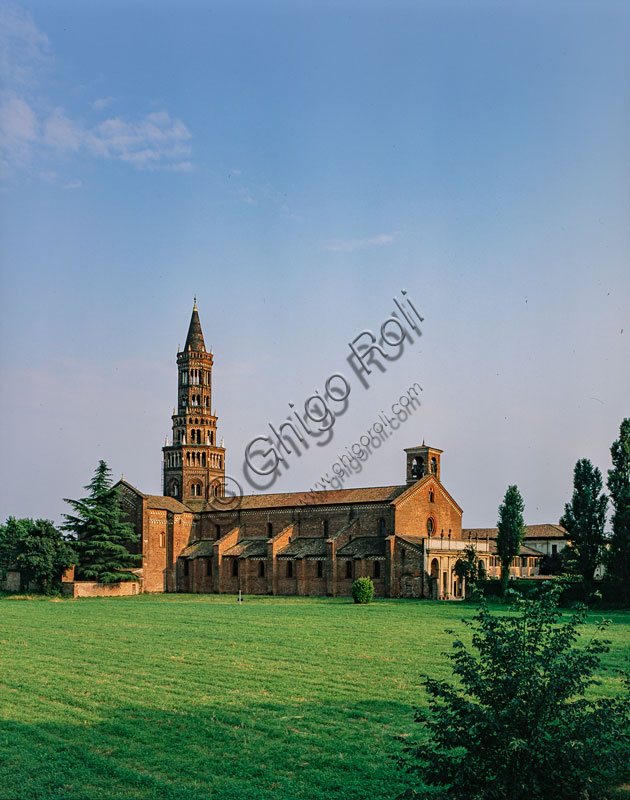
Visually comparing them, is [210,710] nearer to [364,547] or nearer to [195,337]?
[364,547]

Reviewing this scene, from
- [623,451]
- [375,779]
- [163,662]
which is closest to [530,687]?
[375,779]

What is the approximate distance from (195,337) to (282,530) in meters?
24.7

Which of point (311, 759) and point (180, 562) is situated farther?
point (180, 562)

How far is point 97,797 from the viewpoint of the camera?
9109 millimetres

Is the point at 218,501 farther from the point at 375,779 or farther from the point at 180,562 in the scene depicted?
the point at 375,779

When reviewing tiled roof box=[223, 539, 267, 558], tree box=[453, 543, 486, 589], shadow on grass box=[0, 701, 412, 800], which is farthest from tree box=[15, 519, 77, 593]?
shadow on grass box=[0, 701, 412, 800]

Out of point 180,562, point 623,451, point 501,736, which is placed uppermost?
point 623,451

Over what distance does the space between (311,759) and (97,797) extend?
3.13 meters

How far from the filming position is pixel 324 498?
61.7 metres

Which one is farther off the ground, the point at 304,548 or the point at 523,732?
the point at 523,732

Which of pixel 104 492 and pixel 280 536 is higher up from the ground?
pixel 104 492

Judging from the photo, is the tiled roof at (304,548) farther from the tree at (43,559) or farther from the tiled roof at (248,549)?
the tree at (43,559)

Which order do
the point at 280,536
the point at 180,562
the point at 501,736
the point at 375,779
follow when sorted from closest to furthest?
1. the point at 501,736
2. the point at 375,779
3. the point at 280,536
4. the point at 180,562

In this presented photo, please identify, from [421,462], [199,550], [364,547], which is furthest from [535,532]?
[199,550]
